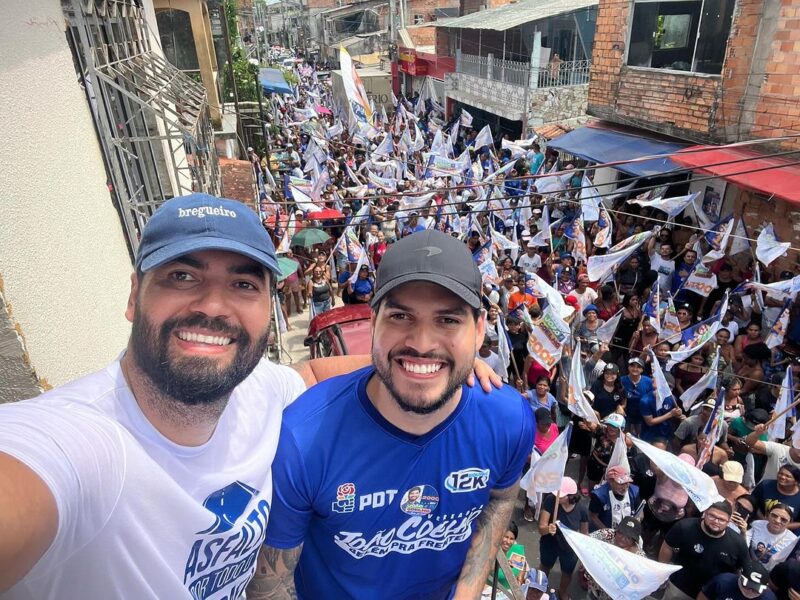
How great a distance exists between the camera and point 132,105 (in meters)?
6.83

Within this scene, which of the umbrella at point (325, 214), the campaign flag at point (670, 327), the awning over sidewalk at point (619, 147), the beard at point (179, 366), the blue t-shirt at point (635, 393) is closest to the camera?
the beard at point (179, 366)

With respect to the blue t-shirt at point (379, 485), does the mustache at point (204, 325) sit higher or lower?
higher

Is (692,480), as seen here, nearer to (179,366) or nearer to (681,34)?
(179,366)

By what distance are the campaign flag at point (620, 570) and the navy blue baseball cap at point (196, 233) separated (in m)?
3.57

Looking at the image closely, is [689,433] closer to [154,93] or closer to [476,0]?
[154,93]

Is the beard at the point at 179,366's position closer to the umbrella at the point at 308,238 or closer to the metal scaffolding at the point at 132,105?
the metal scaffolding at the point at 132,105

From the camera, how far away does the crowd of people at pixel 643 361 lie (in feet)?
15.3

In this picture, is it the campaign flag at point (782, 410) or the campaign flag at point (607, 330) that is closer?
the campaign flag at point (782, 410)

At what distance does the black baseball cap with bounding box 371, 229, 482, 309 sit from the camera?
6.10ft

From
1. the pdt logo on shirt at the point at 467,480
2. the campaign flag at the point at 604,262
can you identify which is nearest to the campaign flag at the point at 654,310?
A: the campaign flag at the point at 604,262

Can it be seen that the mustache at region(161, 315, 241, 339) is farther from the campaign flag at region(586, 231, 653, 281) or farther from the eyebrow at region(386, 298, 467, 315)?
the campaign flag at region(586, 231, 653, 281)

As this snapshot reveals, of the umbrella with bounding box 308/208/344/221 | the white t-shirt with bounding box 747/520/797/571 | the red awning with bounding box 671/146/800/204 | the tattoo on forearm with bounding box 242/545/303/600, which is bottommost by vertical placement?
the white t-shirt with bounding box 747/520/797/571

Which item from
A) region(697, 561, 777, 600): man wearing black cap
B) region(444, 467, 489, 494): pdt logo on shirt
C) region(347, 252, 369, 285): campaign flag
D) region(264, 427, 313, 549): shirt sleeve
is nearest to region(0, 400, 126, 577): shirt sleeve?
region(264, 427, 313, 549): shirt sleeve

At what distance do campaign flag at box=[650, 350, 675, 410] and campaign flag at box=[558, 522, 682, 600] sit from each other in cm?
251
